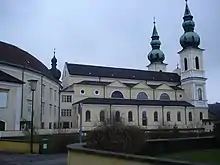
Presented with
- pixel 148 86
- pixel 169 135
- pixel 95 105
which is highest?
pixel 148 86

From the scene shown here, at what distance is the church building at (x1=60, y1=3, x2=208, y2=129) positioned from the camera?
193 feet

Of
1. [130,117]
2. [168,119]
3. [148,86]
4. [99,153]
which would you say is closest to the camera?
[99,153]

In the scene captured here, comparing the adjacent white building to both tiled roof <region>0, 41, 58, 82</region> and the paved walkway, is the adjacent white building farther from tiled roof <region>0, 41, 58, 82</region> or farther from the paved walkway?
the paved walkway

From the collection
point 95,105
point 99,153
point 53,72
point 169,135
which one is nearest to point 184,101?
point 95,105

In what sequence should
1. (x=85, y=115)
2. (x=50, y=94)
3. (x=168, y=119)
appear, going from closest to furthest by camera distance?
(x=50, y=94)
(x=85, y=115)
(x=168, y=119)

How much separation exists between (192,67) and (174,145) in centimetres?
5856

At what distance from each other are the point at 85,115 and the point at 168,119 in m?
19.6

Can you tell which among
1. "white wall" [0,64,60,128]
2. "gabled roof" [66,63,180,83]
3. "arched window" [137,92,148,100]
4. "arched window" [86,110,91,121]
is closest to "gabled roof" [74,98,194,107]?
"arched window" [86,110,91,121]

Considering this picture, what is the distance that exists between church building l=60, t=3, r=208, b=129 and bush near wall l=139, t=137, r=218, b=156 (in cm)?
3669

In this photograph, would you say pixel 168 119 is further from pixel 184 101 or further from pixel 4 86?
pixel 4 86

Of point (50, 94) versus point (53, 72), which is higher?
point (53, 72)

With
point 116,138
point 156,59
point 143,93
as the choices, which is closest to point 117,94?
point 143,93

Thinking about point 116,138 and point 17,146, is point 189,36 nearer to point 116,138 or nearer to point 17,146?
point 17,146

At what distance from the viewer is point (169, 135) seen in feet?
95.1
